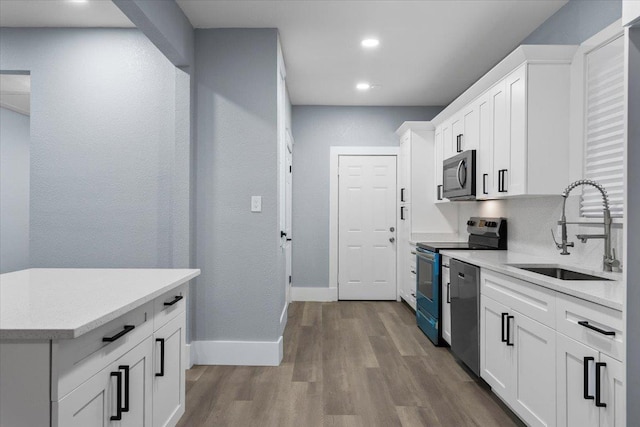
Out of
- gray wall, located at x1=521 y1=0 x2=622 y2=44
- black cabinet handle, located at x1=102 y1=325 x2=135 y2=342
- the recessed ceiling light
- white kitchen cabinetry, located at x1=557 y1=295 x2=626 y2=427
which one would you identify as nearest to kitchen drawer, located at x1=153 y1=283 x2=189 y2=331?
black cabinet handle, located at x1=102 y1=325 x2=135 y2=342

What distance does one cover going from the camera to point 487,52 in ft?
12.7

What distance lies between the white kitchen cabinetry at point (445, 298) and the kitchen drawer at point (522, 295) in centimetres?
76

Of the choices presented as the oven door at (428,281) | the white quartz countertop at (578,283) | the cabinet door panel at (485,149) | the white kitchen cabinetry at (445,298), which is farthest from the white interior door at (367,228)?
the white quartz countertop at (578,283)

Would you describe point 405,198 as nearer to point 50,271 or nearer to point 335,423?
point 335,423

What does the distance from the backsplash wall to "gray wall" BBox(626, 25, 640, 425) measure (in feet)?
3.22

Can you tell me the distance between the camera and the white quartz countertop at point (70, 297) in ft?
3.48

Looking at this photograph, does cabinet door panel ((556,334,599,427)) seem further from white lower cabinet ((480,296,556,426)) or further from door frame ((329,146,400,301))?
door frame ((329,146,400,301))

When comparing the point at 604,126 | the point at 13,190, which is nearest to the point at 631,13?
the point at 604,126

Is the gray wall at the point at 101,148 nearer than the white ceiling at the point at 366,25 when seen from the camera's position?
No

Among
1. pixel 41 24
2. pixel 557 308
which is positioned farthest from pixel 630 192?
pixel 41 24

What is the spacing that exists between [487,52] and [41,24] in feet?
12.5

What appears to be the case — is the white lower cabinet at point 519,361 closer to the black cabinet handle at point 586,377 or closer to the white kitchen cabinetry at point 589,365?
the white kitchen cabinetry at point 589,365

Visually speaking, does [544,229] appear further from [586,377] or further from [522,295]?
[586,377]

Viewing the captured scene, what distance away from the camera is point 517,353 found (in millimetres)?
2338
